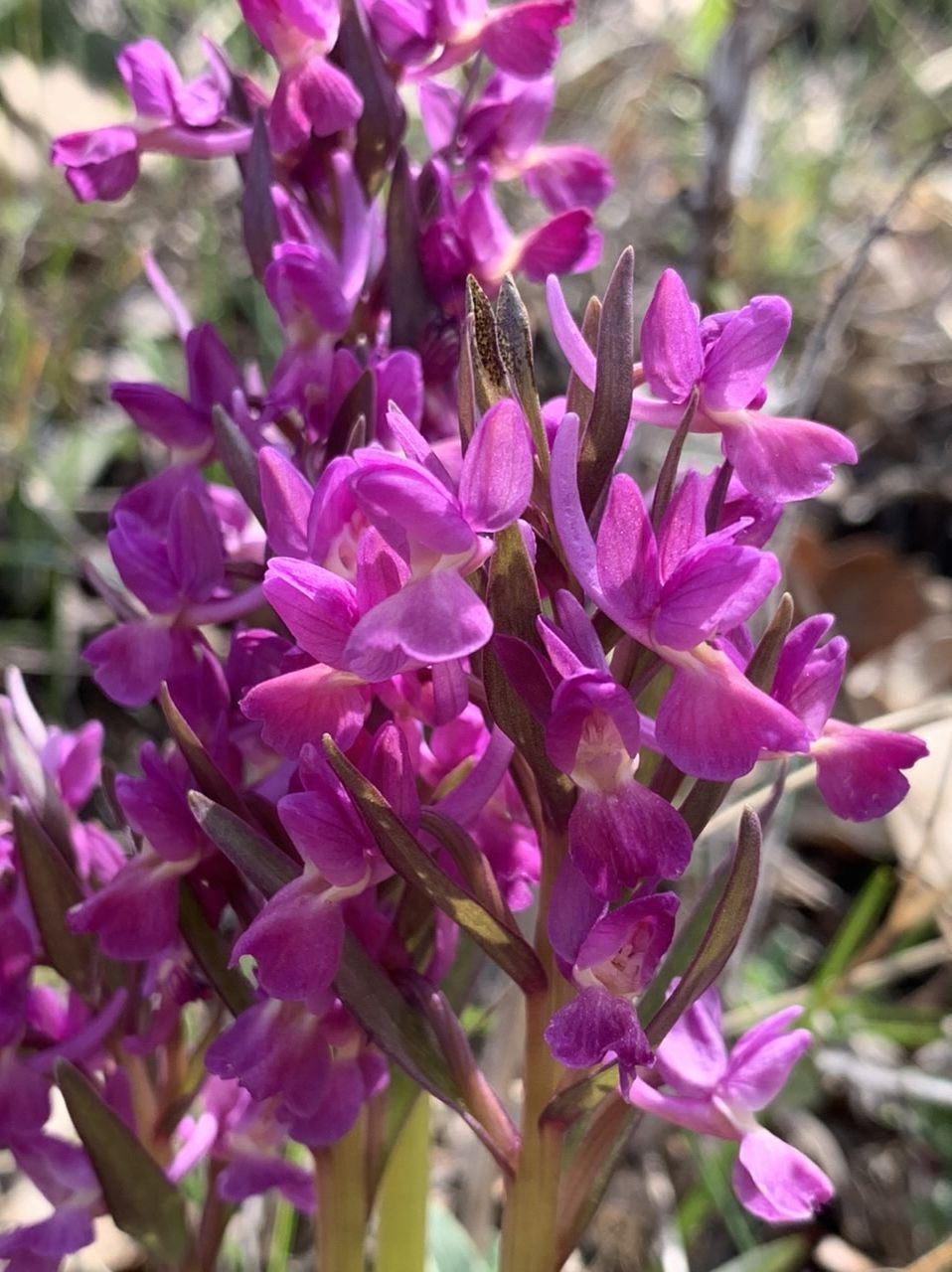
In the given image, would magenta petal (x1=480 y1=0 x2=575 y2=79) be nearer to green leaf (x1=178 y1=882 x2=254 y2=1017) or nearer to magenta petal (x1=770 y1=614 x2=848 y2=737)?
magenta petal (x1=770 y1=614 x2=848 y2=737)

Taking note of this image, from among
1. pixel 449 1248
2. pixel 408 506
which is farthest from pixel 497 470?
pixel 449 1248

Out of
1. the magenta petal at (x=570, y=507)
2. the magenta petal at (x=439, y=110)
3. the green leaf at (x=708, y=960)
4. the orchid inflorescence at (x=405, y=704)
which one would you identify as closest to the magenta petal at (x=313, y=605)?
the orchid inflorescence at (x=405, y=704)

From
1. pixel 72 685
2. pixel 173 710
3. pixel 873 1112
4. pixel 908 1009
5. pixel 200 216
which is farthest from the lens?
pixel 200 216

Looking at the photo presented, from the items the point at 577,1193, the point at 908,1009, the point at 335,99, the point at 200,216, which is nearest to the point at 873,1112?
the point at 908,1009

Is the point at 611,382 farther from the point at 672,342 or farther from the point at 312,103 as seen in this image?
the point at 312,103

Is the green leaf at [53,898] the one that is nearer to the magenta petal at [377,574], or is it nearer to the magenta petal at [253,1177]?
the magenta petal at [253,1177]

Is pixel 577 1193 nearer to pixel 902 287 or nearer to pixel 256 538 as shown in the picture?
pixel 256 538
